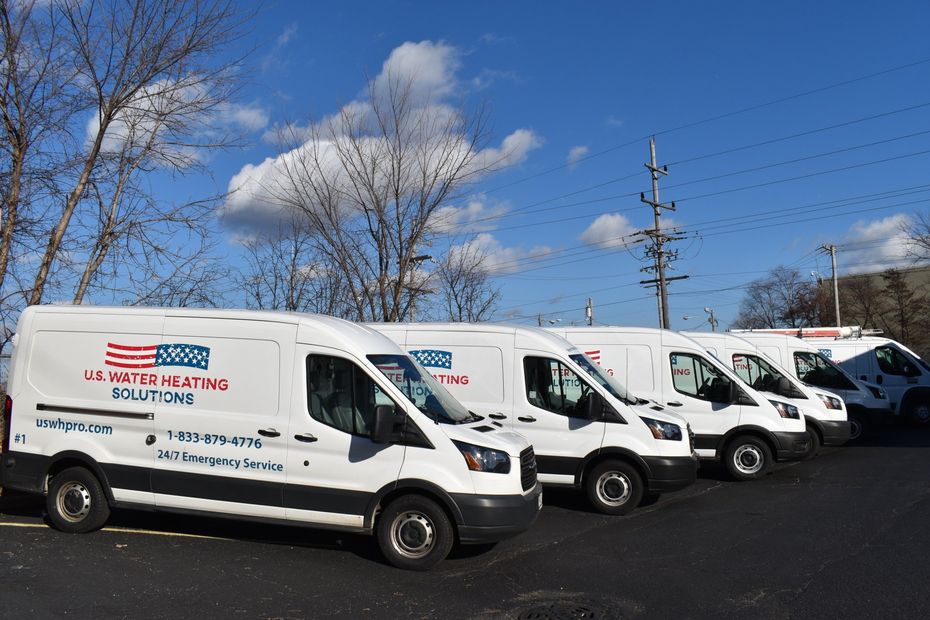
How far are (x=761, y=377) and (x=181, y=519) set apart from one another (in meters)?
10.2

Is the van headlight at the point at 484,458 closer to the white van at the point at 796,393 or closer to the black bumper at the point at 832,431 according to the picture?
the white van at the point at 796,393

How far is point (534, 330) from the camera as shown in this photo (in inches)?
370

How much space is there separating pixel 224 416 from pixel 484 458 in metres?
2.55

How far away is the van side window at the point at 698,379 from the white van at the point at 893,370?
863cm

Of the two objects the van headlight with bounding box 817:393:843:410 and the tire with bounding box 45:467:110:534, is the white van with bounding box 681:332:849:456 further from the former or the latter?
the tire with bounding box 45:467:110:534

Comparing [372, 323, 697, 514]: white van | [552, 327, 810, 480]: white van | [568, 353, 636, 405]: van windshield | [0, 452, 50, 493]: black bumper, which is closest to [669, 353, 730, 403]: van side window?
[552, 327, 810, 480]: white van

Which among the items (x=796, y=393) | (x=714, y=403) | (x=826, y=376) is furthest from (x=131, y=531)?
(x=826, y=376)

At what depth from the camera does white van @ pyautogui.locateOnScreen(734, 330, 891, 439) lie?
624 inches

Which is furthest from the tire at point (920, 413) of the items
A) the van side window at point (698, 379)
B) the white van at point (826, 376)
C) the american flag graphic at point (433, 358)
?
the american flag graphic at point (433, 358)

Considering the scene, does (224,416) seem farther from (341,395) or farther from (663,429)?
(663,429)

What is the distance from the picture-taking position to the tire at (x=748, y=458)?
1118cm

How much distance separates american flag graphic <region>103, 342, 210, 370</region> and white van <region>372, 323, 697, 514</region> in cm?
337

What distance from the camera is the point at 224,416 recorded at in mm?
7020

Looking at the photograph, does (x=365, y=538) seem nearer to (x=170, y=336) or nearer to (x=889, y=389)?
(x=170, y=336)
